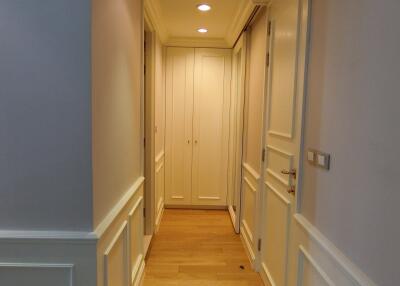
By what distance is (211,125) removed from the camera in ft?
13.7

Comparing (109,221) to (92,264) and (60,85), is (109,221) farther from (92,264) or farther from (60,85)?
(60,85)

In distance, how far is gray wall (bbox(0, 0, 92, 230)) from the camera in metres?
1.16

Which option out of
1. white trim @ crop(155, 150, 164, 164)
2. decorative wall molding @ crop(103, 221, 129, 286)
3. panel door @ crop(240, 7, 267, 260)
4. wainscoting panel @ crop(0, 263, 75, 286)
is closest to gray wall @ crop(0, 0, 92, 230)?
wainscoting panel @ crop(0, 263, 75, 286)

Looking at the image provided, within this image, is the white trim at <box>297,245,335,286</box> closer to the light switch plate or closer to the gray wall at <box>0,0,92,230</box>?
the light switch plate

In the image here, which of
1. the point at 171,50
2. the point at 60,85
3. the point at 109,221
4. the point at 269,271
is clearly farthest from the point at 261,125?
the point at 171,50

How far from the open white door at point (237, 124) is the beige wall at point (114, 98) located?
1.51m

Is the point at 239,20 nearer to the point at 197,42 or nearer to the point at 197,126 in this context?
the point at 197,42

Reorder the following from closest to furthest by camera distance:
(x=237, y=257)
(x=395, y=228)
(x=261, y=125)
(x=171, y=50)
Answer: (x=395, y=228) < (x=261, y=125) < (x=237, y=257) < (x=171, y=50)

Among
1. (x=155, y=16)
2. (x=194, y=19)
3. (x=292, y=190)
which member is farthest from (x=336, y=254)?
(x=194, y=19)

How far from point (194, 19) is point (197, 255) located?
2455 millimetres

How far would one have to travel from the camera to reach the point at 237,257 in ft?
9.58

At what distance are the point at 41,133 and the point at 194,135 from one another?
121 inches

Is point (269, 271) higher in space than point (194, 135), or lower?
lower

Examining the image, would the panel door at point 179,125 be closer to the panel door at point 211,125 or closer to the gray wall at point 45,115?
the panel door at point 211,125
